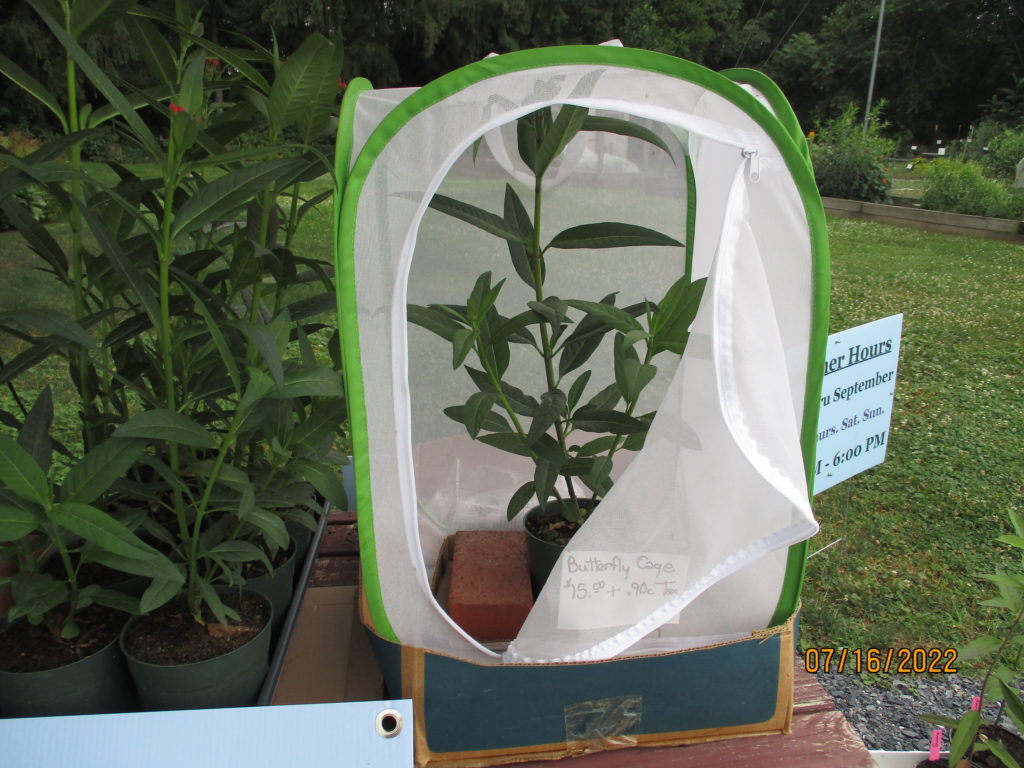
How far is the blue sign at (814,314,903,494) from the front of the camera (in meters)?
1.27

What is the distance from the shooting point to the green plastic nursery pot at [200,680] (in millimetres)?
845

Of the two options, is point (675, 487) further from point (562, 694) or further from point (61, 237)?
point (61, 237)

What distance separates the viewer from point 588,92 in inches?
31.3

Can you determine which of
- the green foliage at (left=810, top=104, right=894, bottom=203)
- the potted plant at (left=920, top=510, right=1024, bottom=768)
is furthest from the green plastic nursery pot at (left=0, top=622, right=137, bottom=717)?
the green foliage at (left=810, top=104, right=894, bottom=203)

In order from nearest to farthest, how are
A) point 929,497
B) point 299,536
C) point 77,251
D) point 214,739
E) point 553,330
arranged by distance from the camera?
point 214,739, point 77,251, point 553,330, point 299,536, point 929,497

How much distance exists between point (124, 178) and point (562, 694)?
87 centimetres

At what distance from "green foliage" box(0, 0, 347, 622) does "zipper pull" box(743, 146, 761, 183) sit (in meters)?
0.47

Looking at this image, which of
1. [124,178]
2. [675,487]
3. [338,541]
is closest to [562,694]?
[675,487]

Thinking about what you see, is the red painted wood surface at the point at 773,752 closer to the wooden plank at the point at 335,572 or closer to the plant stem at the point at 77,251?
the wooden plank at the point at 335,572

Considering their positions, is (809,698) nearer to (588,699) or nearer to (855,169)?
(588,699)

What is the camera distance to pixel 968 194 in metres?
8.02

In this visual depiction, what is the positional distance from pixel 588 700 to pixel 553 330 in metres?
0.49
